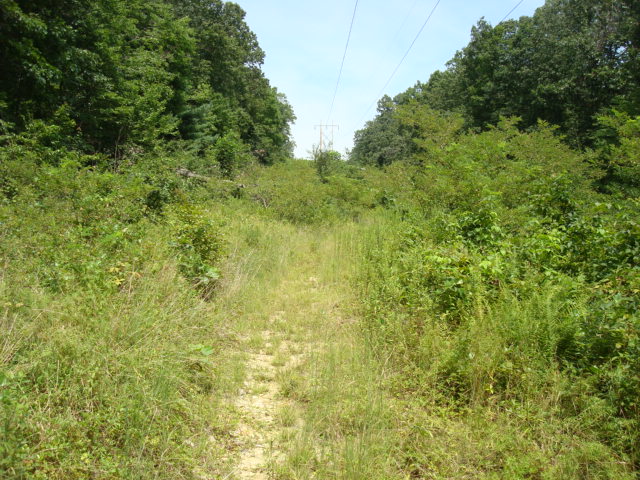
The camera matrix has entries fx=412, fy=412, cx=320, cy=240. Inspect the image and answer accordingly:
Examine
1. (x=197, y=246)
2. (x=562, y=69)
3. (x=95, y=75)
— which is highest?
(x=562, y=69)

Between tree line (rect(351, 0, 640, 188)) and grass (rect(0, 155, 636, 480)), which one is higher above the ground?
tree line (rect(351, 0, 640, 188))

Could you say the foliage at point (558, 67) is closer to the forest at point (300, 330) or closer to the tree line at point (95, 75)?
the tree line at point (95, 75)

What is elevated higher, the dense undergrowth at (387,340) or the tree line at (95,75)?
the tree line at (95,75)

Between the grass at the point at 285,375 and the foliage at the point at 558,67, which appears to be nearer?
the grass at the point at 285,375

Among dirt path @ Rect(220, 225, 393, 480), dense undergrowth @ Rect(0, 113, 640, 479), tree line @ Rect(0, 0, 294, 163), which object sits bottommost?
dirt path @ Rect(220, 225, 393, 480)

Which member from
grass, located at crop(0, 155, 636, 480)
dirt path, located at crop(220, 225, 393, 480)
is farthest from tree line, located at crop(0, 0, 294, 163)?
dirt path, located at crop(220, 225, 393, 480)

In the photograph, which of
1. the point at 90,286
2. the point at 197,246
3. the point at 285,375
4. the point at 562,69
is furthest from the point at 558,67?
the point at 90,286

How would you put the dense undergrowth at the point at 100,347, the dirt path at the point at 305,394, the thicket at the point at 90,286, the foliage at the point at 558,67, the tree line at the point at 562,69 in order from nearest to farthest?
the dense undergrowth at the point at 100,347
the thicket at the point at 90,286
the dirt path at the point at 305,394
the tree line at the point at 562,69
the foliage at the point at 558,67

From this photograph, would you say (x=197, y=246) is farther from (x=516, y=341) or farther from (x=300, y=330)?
(x=516, y=341)

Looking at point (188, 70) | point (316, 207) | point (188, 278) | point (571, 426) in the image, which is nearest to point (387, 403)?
point (571, 426)

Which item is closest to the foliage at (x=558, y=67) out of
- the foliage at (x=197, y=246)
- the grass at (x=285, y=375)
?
the foliage at (x=197, y=246)

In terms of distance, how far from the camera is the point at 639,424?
2.52 meters

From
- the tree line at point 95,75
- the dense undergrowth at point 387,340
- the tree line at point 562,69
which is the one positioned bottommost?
the dense undergrowth at point 387,340

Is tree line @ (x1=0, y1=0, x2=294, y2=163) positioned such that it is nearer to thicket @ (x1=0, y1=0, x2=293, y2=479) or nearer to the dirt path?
thicket @ (x1=0, y1=0, x2=293, y2=479)
